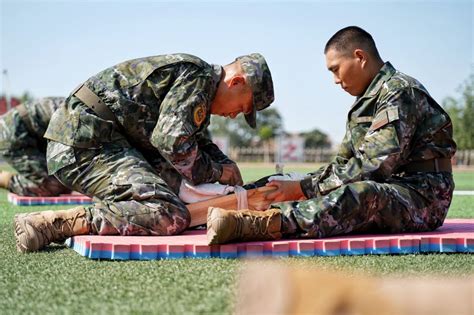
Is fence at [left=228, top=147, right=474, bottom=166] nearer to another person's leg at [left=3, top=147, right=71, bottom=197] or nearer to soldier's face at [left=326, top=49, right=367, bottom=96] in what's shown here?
another person's leg at [left=3, top=147, right=71, bottom=197]

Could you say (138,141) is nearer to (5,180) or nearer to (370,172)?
(370,172)

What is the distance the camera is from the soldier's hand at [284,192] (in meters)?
4.67

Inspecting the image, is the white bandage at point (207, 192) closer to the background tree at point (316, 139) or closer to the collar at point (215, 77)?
the collar at point (215, 77)

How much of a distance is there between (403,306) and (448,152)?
299cm

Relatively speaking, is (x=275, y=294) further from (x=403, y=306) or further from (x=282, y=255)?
(x=282, y=255)

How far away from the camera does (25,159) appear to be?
359 inches

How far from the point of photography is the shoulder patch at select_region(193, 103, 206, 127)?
4320mm

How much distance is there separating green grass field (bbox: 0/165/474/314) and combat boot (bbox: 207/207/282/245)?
0.20m

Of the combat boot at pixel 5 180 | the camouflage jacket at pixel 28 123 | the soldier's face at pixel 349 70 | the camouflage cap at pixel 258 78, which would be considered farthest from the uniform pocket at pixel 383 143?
the combat boot at pixel 5 180

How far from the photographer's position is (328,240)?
3.87 metres

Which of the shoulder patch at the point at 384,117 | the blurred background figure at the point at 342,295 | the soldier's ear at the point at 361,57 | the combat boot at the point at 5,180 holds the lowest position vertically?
the combat boot at the point at 5,180

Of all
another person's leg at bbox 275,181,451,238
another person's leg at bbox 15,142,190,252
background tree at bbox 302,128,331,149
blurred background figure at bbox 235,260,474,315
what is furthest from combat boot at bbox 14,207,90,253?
background tree at bbox 302,128,331,149

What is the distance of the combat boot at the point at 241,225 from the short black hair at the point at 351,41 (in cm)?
122

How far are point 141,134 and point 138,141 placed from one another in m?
0.11
